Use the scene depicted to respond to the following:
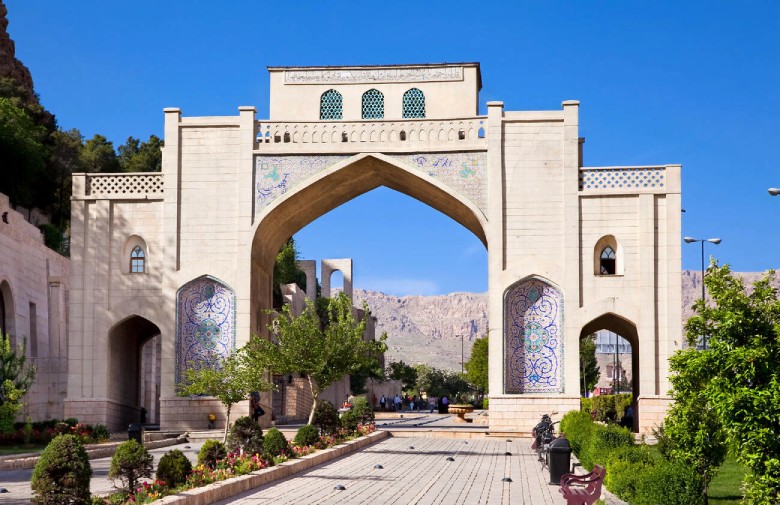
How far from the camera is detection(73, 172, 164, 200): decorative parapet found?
96.1 ft

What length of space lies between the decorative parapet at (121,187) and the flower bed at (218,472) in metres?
10.0

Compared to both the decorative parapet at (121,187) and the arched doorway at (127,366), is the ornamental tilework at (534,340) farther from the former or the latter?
the arched doorway at (127,366)

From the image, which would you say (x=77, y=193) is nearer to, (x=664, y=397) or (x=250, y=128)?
(x=250, y=128)

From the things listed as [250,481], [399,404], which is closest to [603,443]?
[250,481]

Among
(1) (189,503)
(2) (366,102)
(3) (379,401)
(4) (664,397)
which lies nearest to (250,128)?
(2) (366,102)

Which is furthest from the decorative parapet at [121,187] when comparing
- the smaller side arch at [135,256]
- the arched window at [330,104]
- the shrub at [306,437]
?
the shrub at [306,437]

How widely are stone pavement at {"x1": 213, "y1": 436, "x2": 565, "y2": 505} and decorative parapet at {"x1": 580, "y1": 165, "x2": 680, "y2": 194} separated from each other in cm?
767

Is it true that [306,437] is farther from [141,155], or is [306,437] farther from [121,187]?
[141,155]

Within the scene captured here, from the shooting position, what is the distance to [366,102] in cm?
3158

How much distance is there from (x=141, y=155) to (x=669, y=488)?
155 feet

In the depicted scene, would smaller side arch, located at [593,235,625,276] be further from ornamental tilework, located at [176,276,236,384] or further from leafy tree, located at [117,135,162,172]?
leafy tree, located at [117,135,162,172]

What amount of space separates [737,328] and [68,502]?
647cm

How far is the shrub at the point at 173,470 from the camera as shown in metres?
13.3

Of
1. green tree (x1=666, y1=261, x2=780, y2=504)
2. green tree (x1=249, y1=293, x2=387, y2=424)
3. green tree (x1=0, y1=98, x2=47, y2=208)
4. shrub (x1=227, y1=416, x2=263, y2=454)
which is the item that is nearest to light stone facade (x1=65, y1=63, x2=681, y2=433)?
green tree (x1=249, y1=293, x2=387, y2=424)
